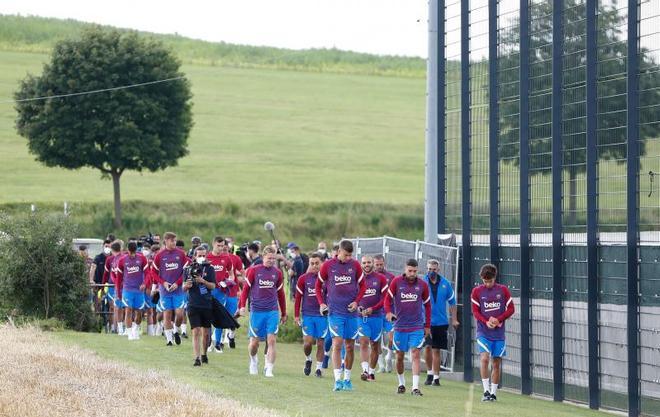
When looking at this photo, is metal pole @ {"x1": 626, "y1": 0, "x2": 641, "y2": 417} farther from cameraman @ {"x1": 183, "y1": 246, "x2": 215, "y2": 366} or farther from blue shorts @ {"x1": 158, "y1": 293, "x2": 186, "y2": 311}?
blue shorts @ {"x1": 158, "y1": 293, "x2": 186, "y2": 311}

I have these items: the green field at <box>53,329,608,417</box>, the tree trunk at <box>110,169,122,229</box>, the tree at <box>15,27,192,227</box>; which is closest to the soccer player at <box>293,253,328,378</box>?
the green field at <box>53,329,608,417</box>

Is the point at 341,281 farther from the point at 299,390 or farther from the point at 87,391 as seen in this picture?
the point at 87,391

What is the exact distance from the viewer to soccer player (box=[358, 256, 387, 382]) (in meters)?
21.7

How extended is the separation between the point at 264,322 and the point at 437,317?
11.3 feet

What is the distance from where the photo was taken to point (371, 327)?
74.3 ft

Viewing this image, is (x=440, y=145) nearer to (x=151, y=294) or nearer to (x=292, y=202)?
(x=151, y=294)

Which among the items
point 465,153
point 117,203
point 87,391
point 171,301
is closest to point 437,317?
point 465,153

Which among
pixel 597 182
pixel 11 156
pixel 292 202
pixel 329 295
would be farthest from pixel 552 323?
pixel 11 156

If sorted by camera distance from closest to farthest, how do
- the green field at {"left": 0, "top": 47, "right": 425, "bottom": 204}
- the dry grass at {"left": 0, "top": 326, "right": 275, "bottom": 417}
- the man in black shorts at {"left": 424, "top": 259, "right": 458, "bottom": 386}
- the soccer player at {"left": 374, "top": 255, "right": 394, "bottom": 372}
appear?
the dry grass at {"left": 0, "top": 326, "right": 275, "bottom": 417}
the man in black shorts at {"left": 424, "top": 259, "right": 458, "bottom": 386}
the soccer player at {"left": 374, "top": 255, "right": 394, "bottom": 372}
the green field at {"left": 0, "top": 47, "right": 425, "bottom": 204}

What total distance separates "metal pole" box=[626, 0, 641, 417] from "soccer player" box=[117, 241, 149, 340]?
414 inches

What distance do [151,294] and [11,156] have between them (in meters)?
48.2

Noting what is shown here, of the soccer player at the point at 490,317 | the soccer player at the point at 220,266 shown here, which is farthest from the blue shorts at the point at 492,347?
the soccer player at the point at 220,266

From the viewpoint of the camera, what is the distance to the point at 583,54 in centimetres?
2198

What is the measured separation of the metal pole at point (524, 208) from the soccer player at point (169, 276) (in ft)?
19.7
